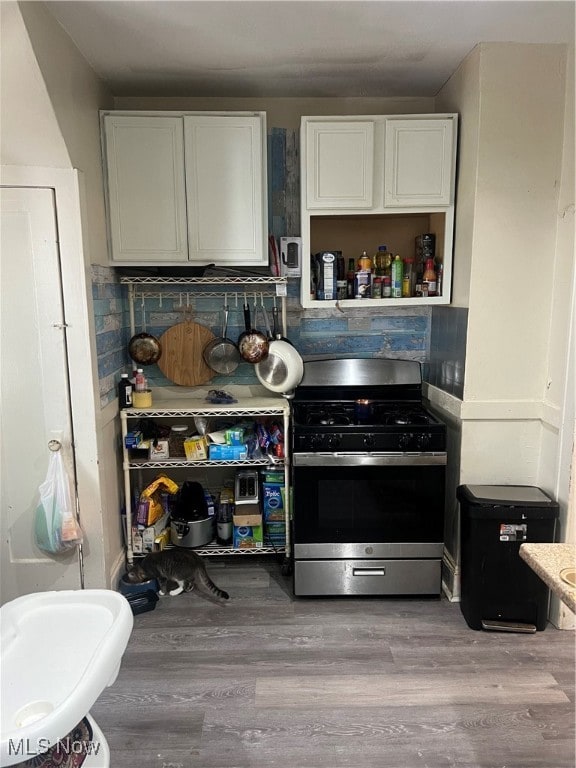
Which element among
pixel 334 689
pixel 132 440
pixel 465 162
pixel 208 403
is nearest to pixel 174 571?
pixel 132 440

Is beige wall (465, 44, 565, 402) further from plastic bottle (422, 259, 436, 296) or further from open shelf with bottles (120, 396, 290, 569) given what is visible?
open shelf with bottles (120, 396, 290, 569)

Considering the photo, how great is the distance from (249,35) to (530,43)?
1150 millimetres

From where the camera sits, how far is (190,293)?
2.84m

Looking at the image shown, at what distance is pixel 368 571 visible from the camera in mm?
2469

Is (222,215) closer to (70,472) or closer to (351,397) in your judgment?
(351,397)

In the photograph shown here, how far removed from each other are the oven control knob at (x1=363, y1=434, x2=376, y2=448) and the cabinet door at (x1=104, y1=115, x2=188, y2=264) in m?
1.23

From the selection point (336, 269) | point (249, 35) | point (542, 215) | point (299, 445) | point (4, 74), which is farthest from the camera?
point (336, 269)

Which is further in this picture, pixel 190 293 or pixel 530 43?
pixel 190 293

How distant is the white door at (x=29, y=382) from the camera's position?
214 centimetres

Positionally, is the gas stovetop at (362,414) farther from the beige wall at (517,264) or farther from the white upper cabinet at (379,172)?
the white upper cabinet at (379,172)

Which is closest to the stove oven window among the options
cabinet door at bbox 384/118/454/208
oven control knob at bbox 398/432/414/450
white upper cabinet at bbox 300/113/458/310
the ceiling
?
oven control knob at bbox 398/432/414/450

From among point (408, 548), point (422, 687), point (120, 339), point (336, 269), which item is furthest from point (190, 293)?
point (422, 687)

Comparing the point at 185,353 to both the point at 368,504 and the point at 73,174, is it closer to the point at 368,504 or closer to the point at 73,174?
the point at 73,174

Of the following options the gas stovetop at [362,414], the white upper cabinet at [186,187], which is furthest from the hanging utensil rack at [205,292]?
the gas stovetop at [362,414]
